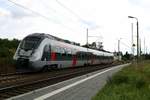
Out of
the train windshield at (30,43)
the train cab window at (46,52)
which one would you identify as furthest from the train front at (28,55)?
the train cab window at (46,52)

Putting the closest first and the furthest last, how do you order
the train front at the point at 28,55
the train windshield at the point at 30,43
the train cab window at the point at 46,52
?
the train front at the point at 28,55 → the train windshield at the point at 30,43 → the train cab window at the point at 46,52

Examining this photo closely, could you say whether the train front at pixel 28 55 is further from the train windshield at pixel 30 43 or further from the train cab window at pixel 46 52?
the train cab window at pixel 46 52

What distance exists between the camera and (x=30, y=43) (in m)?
26.2

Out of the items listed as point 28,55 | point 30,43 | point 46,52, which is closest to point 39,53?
point 28,55

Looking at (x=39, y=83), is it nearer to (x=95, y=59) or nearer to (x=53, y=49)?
(x=53, y=49)

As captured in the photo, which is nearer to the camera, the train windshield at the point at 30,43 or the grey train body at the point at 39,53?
the grey train body at the point at 39,53

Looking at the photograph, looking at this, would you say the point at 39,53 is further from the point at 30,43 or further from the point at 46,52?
the point at 30,43

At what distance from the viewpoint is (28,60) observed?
25.1m

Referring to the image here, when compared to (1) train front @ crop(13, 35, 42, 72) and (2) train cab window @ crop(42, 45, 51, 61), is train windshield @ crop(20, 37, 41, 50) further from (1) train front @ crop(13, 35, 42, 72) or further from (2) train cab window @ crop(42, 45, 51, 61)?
(2) train cab window @ crop(42, 45, 51, 61)

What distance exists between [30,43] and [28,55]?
4.09 feet

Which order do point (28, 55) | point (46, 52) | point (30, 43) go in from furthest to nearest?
1. point (46, 52)
2. point (30, 43)
3. point (28, 55)

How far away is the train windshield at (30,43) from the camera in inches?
1020

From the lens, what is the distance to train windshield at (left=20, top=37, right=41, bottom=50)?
85.0ft

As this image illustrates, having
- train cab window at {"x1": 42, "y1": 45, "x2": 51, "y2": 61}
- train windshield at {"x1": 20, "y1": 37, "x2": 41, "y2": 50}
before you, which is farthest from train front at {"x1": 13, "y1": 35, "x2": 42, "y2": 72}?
train cab window at {"x1": 42, "y1": 45, "x2": 51, "y2": 61}
